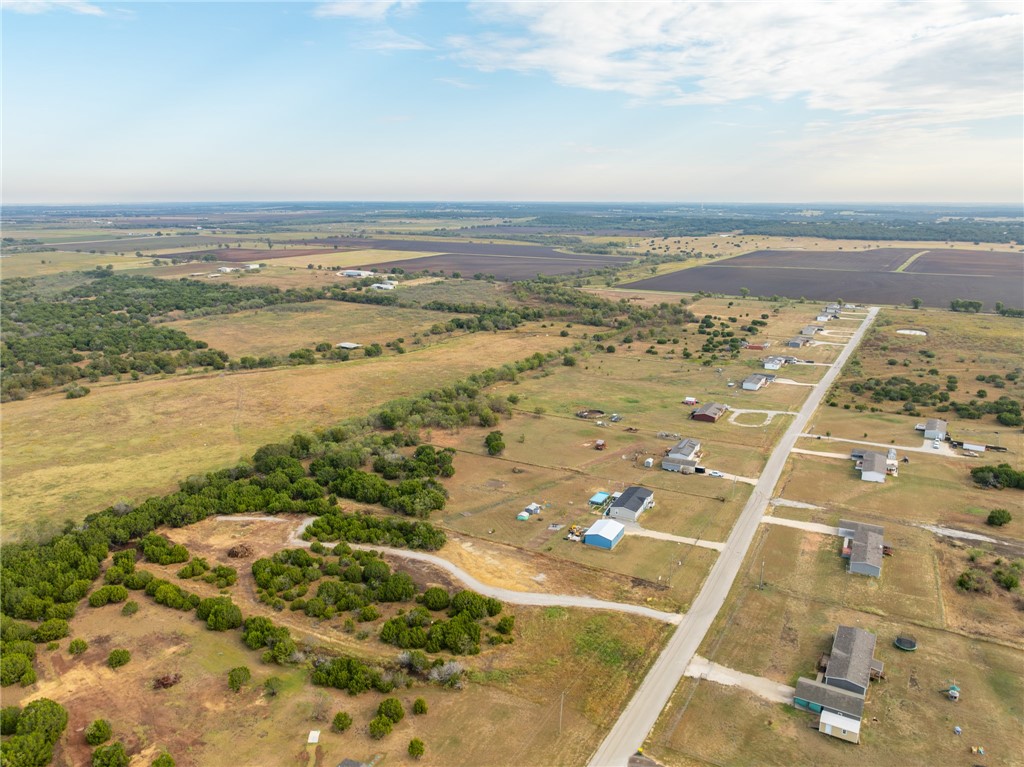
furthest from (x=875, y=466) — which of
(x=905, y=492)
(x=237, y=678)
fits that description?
(x=237, y=678)

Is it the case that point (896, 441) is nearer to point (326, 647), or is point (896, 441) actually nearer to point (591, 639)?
point (591, 639)

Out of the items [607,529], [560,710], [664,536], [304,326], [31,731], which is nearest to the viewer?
[31,731]

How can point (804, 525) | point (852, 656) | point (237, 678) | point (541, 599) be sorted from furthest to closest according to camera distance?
1. point (804, 525)
2. point (541, 599)
3. point (852, 656)
4. point (237, 678)

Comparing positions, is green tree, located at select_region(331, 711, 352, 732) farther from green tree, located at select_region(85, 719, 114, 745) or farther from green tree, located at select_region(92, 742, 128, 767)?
green tree, located at select_region(85, 719, 114, 745)

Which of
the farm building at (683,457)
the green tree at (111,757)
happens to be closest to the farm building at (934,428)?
the farm building at (683,457)

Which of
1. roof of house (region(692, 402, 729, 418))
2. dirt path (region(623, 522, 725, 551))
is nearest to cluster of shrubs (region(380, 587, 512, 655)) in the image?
dirt path (region(623, 522, 725, 551))

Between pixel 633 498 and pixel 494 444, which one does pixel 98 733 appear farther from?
pixel 494 444

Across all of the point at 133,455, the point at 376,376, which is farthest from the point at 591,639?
the point at 376,376
